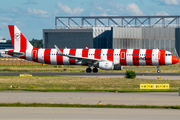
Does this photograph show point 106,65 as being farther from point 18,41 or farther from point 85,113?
point 85,113

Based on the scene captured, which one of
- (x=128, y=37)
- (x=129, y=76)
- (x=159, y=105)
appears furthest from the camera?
(x=128, y=37)

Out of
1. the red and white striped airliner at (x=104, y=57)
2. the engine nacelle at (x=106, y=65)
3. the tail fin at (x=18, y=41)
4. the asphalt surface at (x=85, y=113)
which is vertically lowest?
the asphalt surface at (x=85, y=113)

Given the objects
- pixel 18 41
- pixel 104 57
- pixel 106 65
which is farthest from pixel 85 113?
pixel 18 41

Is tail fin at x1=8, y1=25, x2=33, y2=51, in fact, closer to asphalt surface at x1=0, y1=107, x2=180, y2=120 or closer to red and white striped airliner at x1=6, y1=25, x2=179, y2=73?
red and white striped airliner at x1=6, y1=25, x2=179, y2=73

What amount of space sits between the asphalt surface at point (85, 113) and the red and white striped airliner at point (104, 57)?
30431 millimetres

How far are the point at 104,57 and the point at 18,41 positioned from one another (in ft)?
54.2

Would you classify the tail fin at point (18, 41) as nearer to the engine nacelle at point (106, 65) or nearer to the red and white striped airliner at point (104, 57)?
the red and white striped airliner at point (104, 57)

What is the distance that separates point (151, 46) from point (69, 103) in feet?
288

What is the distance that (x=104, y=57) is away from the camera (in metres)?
49.8

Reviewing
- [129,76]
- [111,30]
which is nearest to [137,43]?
[111,30]

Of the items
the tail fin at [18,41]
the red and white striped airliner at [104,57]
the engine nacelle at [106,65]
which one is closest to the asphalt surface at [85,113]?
the engine nacelle at [106,65]

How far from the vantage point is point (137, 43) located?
337 ft

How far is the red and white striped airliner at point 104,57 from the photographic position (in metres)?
48.7

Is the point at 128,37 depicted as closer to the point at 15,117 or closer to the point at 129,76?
the point at 129,76
